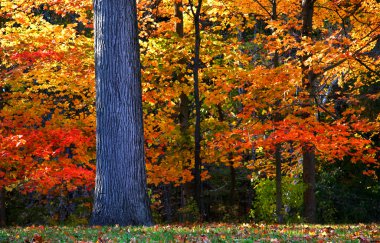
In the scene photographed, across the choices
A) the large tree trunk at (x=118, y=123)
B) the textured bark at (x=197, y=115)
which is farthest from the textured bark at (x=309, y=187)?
the large tree trunk at (x=118, y=123)

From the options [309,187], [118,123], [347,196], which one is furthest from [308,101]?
[347,196]

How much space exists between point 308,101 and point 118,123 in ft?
20.0

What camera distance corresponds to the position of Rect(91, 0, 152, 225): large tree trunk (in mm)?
8445

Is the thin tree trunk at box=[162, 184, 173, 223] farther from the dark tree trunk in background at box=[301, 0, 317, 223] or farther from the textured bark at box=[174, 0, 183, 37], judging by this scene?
the dark tree trunk in background at box=[301, 0, 317, 223]

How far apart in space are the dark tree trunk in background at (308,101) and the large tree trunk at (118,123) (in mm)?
5675

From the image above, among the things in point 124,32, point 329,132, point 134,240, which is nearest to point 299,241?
point 134,240

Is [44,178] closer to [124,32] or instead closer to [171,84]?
[171,84]

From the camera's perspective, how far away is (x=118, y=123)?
8.53 metres

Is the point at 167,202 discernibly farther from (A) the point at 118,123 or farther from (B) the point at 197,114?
→ (A) the point at 118,123

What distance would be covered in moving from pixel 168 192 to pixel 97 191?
12.7 metres

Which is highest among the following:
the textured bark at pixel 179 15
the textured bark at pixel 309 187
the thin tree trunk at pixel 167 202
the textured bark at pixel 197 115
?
the textured bark at pixel 179 15

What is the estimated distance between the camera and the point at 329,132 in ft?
40.9

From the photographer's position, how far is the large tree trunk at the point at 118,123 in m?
8.45

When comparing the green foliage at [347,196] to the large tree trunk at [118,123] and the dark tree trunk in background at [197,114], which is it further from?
the large tree trunk at [118,123]
